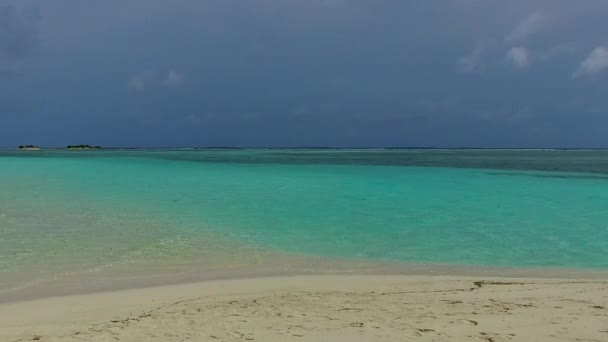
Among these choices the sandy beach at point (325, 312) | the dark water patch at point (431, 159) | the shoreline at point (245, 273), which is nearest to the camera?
the sandy beach at point (325, 312)

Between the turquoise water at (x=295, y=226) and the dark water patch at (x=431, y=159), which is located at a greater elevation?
the dark water patch at (x=431, y=159)

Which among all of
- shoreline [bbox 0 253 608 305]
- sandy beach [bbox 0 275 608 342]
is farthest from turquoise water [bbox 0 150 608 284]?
sandy beach [bbox 0 275 608 342]

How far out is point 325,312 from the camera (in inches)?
206

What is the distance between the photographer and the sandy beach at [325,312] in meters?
4.51

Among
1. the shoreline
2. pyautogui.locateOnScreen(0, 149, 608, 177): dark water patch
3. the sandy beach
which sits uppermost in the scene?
pyautogui.locateOnScreen(0, 149, 608, 177): dark water patch

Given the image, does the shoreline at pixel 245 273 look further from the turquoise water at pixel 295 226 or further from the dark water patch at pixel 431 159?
the dark water patch at pixel 431 159

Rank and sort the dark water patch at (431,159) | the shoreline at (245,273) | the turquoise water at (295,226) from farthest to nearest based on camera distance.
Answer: the dark water patch at (431,159) < the turquoise water at (295,226) < the shoreline at (245,273)

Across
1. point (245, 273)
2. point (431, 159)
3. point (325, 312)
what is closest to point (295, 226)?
point (245, 273)

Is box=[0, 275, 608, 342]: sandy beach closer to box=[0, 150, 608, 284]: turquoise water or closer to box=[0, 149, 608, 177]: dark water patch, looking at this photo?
box=[0, 150, 608, 284]: turquoise water

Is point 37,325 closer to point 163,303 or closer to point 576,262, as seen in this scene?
point 163,303

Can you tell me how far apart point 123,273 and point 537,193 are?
60.2 ft

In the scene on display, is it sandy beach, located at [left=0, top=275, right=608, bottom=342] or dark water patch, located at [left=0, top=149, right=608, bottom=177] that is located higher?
dark water patch, located at [left=0, top=149, right=608, bottom=177]

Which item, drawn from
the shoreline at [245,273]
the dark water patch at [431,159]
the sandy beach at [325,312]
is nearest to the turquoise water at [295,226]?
the shoreline at [245,273]

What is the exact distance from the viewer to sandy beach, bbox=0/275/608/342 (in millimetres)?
4512
